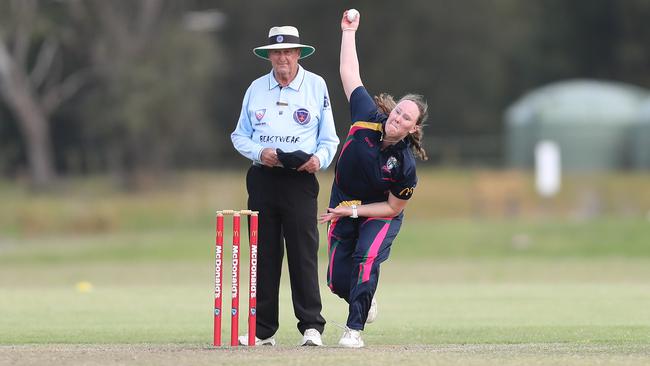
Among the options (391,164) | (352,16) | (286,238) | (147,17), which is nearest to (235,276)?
(286,238)

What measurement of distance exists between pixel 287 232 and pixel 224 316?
4.52m

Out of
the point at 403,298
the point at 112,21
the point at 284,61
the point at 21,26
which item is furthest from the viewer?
the point at 112,21

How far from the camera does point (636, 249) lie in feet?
91.2

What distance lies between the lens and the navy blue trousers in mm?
9531

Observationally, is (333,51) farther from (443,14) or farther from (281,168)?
(281,168)

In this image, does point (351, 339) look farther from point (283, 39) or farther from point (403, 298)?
point (403, 298)

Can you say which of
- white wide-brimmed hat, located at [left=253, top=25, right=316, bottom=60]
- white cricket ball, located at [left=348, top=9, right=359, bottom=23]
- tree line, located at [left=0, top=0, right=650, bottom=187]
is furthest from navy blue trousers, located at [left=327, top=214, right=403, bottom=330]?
tree line, located at [left=0, top=0, right=650, bottom=187]

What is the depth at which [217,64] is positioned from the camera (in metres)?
49.1

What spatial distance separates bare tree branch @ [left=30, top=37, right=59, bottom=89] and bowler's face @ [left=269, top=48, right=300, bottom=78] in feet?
125

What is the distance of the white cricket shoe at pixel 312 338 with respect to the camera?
9.80 metres

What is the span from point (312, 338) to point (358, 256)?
0.71 meters

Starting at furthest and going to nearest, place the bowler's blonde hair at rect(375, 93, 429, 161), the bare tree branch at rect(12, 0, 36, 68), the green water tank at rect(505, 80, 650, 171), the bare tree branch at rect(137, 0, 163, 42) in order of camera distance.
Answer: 1. the green water tank at rect(505, 80, 650, 171)
2. the bare tree branch at rect(137, 0, 163, 42)
3. the bare tree branch at rect(12, 0, 36, 68)
4. the bowler's blonde hair at rect(375, 93, 429, 161)

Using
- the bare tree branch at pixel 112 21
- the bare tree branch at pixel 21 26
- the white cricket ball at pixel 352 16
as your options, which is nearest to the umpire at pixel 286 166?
the white cricket ball at pixel 352 16

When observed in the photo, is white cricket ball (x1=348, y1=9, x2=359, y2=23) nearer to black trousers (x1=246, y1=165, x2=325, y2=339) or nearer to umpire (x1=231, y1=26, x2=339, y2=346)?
umpire (x1=231, y1=26, x2=339, y2=346)
